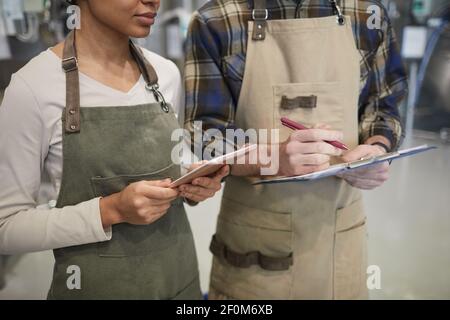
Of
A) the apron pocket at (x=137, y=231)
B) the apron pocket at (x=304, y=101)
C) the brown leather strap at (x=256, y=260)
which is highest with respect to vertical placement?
the apron pocket at (x=304, y=101)

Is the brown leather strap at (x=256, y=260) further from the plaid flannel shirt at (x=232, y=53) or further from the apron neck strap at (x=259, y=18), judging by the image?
the apron neck strap at (x=259, y=18)

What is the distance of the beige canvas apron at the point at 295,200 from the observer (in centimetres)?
90

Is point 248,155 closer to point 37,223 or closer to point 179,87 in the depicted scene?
point 179,87

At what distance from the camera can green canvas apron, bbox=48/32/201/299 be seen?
75cm

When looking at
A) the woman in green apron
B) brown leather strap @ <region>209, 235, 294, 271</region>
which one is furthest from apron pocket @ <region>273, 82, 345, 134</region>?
brown leather strap @ <region>209, 235, 294, 271</region>

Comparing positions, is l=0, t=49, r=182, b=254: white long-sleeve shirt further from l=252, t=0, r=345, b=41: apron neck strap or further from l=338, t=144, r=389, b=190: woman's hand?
l=338, t=144, r=389, b=190: woman's hand

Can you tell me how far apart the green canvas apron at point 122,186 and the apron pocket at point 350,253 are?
1.25 feet

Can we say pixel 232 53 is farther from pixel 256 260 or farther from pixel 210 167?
pixel 256 260

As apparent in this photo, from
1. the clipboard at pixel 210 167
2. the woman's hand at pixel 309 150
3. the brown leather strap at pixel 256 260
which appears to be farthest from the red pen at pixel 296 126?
the brown leather strap at pixel 256 260

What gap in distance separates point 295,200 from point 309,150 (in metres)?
0.23

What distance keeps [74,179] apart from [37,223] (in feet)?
0.34

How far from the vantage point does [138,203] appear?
0.75 metres

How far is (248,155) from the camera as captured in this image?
82cm

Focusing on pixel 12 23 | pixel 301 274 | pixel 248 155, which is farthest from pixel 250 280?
pixel 12 23
